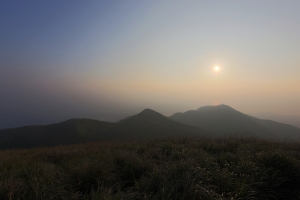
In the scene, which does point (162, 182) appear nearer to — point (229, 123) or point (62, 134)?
point (62, 134)

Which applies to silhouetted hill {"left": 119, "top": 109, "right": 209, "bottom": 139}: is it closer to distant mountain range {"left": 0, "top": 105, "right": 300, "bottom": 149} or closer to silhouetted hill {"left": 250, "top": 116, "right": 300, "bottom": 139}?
distant mountain range {"left": 0, "top": 105, "right": 300, "bottom": 149}

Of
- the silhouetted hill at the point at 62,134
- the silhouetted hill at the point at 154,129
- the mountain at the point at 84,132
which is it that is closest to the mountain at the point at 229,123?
the silhouetted hill at the point at 154,129

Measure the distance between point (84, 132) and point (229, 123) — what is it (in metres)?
55.3

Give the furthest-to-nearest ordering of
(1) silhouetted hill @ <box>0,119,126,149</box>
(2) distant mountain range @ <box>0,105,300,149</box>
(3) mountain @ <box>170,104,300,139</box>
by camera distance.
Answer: (3) mountain @ <box>170,104,300,139</box> < (2) distant mountain range @ <box>0,105,300,149</box> < (1) silhouetted hill @ <box>0,119,126,149</box>

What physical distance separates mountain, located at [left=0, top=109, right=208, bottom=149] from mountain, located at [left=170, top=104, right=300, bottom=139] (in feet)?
83.5

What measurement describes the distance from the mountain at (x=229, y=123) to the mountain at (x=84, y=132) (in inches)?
1002

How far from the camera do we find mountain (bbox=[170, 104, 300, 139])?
68375 millimetres

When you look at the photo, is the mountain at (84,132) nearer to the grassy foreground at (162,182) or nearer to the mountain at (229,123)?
the mountain at (229,123)

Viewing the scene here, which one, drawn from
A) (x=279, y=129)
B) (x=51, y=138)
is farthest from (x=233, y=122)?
(x=51, y=138)

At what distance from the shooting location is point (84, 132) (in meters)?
43.9

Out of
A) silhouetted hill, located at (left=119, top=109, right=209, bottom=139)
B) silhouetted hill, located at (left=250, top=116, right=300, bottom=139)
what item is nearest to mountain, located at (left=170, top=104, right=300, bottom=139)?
silhouetted hill, located at (left=250, top=116, right=300, bottom=139)

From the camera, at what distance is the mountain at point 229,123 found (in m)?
68.4

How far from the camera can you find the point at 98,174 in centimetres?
409

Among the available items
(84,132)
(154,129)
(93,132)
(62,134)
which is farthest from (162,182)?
(62,134)
